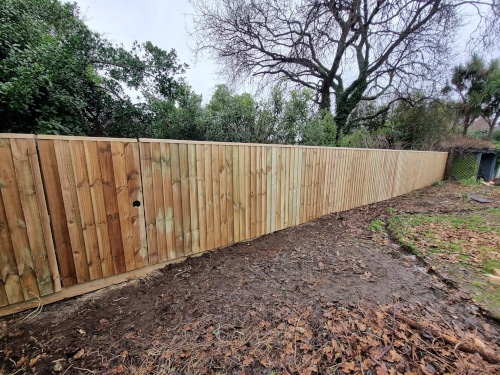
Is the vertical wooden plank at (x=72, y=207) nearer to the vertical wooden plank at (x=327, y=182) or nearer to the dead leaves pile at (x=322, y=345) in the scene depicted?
the dead leaves pile at (x=322, y=345)

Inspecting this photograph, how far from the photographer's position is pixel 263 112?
534cm

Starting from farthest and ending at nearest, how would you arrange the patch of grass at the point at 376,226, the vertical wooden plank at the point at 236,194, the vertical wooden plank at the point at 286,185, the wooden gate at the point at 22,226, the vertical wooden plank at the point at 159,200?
the patch of grass at the point at 376,226
the vertical wooden plank at the point at 286,185
the vertical wooden plank at the point at 236,194
the vertical wooden plank at the point at 159,200
the wooden gate at the point at 22,226

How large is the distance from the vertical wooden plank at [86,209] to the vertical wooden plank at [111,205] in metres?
0.13

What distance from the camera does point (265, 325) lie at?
1763mm

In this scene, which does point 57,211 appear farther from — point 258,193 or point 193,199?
point 258,193

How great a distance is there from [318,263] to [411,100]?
12.5 meters

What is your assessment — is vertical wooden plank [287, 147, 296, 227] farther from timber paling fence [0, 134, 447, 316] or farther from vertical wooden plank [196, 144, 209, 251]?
vertical wooden plank [196, 144, 209, 251]

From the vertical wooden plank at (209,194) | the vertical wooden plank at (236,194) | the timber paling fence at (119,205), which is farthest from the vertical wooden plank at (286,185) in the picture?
the vertical wooden plank at (209,194)

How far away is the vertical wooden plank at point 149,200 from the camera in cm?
232

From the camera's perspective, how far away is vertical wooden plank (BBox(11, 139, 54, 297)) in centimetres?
169

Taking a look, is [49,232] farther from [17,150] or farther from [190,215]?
[190,215]

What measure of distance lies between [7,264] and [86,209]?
0.68 meters

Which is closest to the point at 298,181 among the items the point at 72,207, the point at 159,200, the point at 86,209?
the point at 159,200

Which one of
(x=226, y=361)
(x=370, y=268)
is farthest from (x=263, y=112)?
(x=226, y=361)
